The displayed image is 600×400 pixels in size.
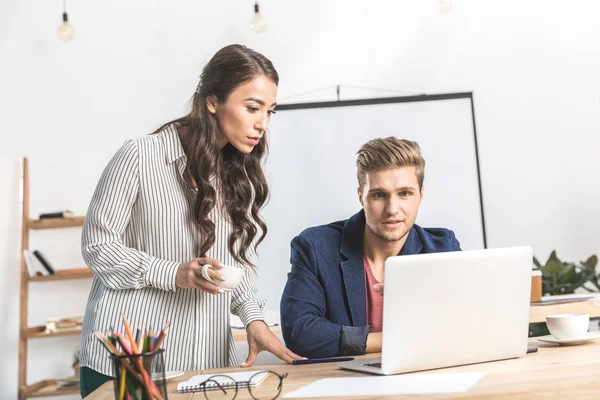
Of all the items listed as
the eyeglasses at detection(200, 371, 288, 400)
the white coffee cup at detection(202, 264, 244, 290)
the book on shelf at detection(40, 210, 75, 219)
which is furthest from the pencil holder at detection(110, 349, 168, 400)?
the book on shelf at detection(40, 210, 75, 219)

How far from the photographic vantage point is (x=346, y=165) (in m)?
3.88

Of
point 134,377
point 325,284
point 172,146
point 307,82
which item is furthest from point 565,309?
point 307,82

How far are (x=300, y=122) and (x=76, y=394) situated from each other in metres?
2.12

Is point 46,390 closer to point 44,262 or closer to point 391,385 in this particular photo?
point 44,262

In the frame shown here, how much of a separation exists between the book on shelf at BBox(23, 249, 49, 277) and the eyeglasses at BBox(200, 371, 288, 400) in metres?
3.26

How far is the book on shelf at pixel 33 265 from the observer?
4457 millimetres

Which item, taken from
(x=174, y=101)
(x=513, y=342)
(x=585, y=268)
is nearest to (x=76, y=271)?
(x=174, y=101)

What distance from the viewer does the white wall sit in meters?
4.46

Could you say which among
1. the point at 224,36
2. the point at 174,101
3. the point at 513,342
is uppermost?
the point at 224,36

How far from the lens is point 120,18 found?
4645mm

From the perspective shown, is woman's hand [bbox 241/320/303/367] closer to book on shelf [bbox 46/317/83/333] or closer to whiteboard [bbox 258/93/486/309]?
whiteboard [bbox 258/93/486/309]

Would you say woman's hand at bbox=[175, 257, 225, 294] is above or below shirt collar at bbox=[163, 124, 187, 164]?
below

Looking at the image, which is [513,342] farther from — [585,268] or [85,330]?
[585,268]

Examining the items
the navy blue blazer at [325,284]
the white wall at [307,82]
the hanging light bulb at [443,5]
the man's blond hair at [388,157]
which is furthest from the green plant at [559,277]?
the man's blond hair at [388,157]
